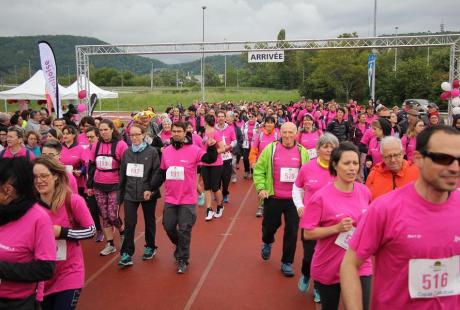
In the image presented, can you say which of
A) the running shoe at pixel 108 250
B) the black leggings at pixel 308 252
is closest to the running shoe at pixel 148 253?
the running shoe at pixel 108 250

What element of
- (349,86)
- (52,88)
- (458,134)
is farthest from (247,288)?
(349,86)

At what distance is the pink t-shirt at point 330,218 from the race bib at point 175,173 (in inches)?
104

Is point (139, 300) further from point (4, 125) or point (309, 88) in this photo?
point (309, 88)

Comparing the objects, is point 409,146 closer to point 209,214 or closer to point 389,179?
point 389,179

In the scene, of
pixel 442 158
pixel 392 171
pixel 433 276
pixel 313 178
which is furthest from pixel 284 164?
pixel 442 158

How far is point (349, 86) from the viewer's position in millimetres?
46469

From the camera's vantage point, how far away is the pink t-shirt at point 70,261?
329 centimetres

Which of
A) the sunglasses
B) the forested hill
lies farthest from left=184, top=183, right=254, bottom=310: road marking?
the forested hill

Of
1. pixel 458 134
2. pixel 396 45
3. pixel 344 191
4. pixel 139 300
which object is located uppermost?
pixel 396 45

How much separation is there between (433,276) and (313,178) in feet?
8.20

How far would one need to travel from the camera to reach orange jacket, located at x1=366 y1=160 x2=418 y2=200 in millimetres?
4355

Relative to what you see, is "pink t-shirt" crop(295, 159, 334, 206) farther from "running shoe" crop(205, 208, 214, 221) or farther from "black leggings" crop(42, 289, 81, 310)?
"running shoe" crop(205, 208, 214, 221)

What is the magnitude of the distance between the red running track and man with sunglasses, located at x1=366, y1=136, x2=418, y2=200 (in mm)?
1560

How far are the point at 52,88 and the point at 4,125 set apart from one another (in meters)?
3.84
